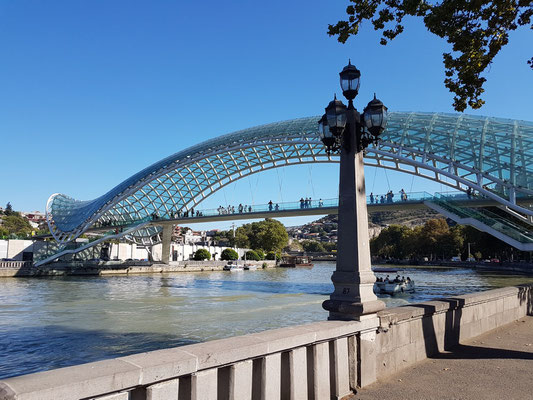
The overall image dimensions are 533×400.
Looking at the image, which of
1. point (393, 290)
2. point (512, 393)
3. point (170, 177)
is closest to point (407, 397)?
point (512, 393)

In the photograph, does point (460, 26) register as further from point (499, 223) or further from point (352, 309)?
point (499, 223)

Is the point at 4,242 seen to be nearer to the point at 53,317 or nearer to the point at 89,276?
the point at 89,276

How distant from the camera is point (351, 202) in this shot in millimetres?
6500

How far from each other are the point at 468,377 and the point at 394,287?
30.3 meters

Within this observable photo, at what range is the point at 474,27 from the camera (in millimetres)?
8938

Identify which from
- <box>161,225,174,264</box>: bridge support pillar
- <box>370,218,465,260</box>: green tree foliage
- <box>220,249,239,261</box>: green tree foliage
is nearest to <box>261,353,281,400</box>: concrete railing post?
<box>161,225,174,264</box>: bridge support pillar

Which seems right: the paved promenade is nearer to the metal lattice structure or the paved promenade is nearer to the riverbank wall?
the riverbank wall

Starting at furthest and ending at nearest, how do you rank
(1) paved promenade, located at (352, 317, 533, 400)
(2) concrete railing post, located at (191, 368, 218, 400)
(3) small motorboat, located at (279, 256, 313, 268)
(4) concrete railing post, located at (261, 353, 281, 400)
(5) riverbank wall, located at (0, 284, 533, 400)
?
1. (3) small motorboat, located at (279, 256, 313, 268)
2. (1) paved promenade, located at (352, 317, 533, 400)
3. (4) concrete railing post, located at (261, 353, 281, 400)
4. (2) concrete railing post, located at (191, 368, 218, 400)
5. (5) riverbank wall, located at (0, 284, 533, 400)

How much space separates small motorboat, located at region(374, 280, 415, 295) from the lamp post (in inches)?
1173

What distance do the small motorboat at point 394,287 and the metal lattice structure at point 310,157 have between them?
9.89 metres

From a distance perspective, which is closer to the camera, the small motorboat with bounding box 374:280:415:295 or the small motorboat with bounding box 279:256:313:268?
the small motorboat with bounding box 374:280:415:295

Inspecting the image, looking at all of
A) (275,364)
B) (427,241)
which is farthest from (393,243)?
(275,364)

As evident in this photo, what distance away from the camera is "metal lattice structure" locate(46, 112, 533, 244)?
35.4 m

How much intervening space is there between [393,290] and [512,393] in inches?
1201
